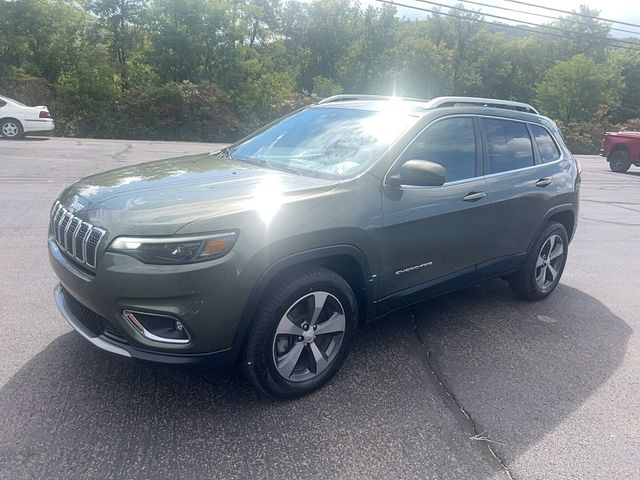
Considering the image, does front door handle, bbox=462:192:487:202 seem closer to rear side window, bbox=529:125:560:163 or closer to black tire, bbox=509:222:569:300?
black tire, bbox=509:222:569:300

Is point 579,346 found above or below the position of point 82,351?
below

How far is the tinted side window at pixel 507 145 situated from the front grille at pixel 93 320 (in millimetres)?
2987

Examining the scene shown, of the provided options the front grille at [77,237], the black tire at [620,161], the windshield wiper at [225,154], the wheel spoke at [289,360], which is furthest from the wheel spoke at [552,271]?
the black tire at [620,161]

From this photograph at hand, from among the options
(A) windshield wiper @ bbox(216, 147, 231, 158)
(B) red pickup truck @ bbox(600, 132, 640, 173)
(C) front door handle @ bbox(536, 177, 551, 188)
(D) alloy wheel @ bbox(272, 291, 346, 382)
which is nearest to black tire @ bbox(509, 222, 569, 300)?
(C) front door handle @ bbox(536, 177, 551, 188)

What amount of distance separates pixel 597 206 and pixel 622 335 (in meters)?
7.62

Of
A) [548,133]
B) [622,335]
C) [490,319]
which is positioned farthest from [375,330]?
[548,133]

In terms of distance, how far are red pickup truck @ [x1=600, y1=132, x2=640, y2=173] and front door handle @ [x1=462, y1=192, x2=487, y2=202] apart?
17229 mm

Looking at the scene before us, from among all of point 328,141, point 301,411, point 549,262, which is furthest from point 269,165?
point 549,262

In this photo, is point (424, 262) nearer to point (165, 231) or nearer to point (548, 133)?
point (165, 231)

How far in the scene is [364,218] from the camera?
129 inches

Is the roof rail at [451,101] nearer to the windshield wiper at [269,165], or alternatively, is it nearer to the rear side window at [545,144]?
the rear side window at [545,144]

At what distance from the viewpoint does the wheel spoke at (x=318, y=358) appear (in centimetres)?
322

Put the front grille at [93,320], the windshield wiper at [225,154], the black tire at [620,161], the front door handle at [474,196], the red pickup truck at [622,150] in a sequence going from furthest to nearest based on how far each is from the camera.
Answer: the black tire at [620,161], the red pickup truck at [622,150], the windshield wiper at [225,154], the front door handle at [474,196], the front grille at [93,320]

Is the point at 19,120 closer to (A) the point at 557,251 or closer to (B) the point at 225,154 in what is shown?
(B) the point at 225,154
